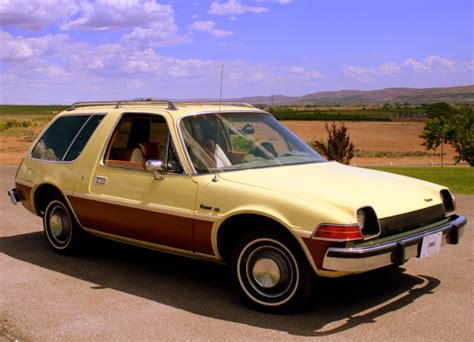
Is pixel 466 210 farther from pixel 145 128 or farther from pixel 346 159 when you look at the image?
pixel 346 159

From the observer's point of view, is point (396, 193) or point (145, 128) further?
point (145, 128)

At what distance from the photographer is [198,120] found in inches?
239

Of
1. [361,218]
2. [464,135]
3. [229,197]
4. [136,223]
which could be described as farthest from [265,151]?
[464,135]

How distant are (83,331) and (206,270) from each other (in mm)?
2069

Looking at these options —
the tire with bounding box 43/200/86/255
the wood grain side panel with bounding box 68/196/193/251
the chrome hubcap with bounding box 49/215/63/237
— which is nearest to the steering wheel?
the wood grain side panel with bounding box 68/196/193/251

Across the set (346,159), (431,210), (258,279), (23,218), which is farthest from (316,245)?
(346,159)

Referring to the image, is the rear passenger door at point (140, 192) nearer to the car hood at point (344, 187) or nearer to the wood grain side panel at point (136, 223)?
the wood grain side panel at point (136, 223)

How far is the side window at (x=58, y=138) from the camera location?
7133 mm

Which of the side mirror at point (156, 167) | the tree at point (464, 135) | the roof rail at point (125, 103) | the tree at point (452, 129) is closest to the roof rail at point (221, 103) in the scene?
the roof rail at point (125, 103)

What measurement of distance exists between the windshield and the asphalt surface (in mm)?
1216

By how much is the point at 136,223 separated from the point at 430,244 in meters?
2.73

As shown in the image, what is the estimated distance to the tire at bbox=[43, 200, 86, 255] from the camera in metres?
6.97

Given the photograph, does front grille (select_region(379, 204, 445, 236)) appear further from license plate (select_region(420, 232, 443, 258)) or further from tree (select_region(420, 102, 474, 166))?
tree (select_region(420, 102, 474, 166))

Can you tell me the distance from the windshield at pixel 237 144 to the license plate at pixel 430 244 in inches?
61.0
